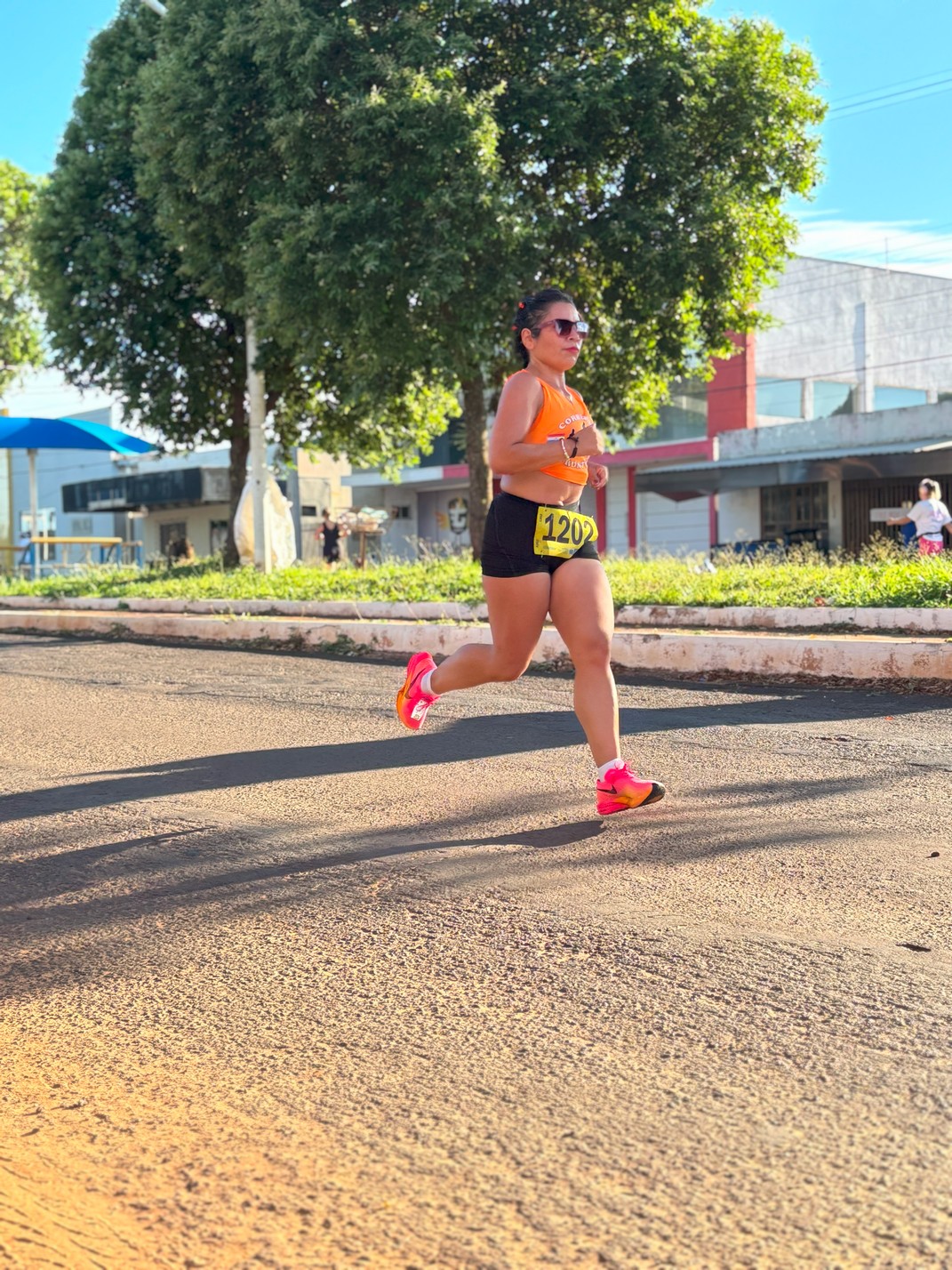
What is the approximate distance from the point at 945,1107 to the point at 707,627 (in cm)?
841

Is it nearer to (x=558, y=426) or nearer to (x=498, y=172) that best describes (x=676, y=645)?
(x=558, y=426)

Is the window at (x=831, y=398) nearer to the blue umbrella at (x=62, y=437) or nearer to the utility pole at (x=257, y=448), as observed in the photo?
the blue umbrella at (x=62, y=437)

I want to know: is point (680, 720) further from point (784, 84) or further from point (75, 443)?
point (75, 443)

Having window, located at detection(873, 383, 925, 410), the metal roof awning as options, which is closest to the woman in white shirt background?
the metal roof awning

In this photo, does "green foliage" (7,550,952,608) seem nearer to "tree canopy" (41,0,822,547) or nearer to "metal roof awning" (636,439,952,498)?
"tree canopy" (41,0,822,547)

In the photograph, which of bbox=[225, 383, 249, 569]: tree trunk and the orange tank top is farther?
bbox=[225, 383, 249, 569]: tree trunk

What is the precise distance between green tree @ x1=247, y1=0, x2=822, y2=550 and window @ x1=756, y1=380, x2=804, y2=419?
759 inches

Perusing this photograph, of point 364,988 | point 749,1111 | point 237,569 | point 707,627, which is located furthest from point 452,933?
point 237,569

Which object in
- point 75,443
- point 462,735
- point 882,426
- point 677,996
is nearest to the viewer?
point 677,996

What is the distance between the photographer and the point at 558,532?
4.61 m

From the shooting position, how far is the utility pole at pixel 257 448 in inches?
773

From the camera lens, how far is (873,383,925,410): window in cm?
4084

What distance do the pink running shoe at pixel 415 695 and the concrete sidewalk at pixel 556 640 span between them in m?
3.68

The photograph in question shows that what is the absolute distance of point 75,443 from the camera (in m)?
22.9
